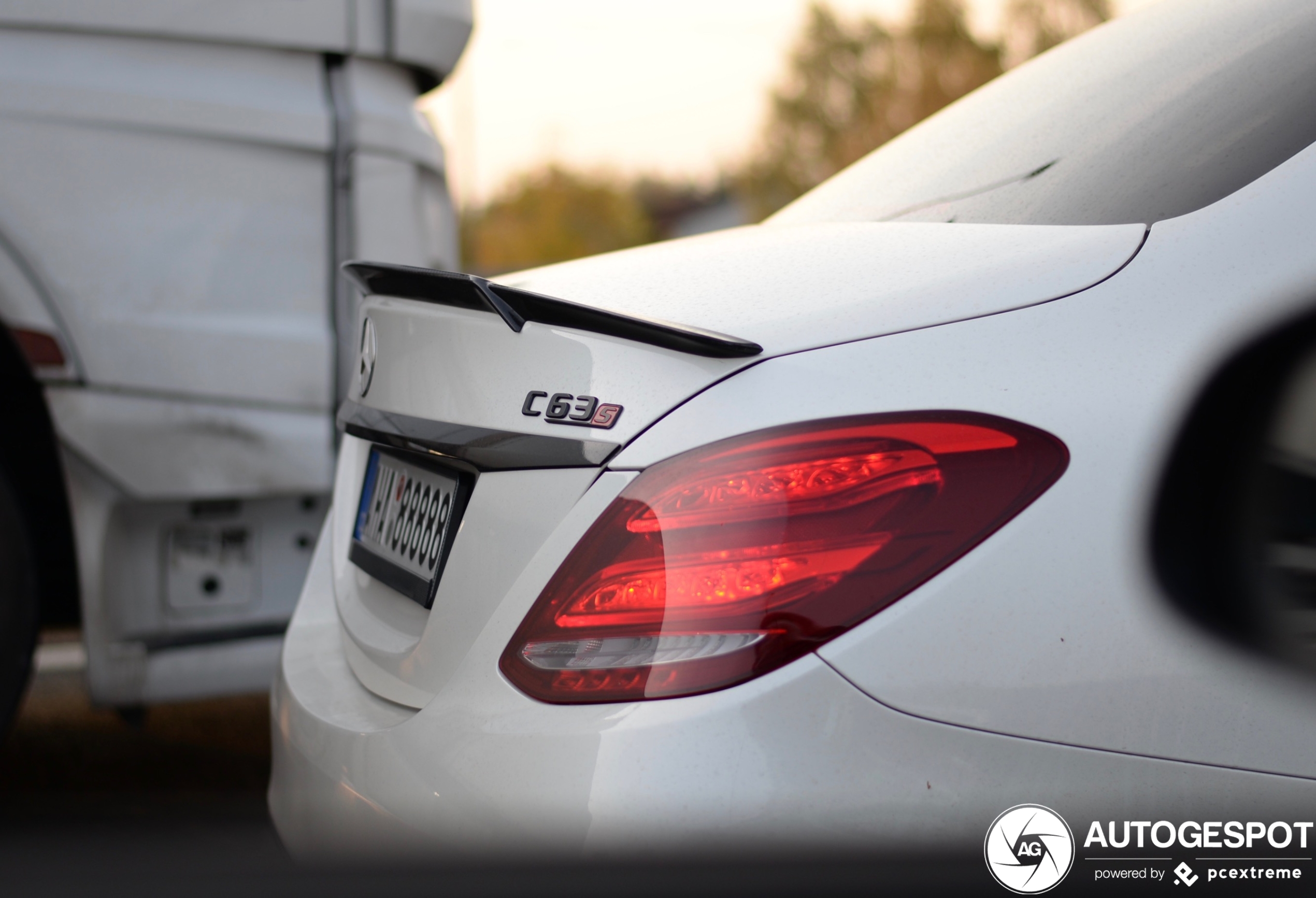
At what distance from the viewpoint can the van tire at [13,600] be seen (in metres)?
2.27

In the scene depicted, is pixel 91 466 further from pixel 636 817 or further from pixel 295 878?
pixel 636 817

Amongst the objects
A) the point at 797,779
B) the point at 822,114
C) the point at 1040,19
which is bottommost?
the point at 822,114

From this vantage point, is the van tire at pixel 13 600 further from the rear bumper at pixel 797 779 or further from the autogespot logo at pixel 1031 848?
the autogespot logo at pixel 1031 848

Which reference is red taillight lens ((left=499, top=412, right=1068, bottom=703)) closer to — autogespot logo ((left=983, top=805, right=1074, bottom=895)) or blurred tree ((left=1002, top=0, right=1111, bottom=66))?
autogespot logo ((left=983, top=805, right=1074, bottom=895))

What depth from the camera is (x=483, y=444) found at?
1242mm

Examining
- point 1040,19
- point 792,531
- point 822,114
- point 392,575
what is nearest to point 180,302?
point 392,575

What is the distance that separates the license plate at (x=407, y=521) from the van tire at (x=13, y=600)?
0.95 meters

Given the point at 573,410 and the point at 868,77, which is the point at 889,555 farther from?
the point at 868,77

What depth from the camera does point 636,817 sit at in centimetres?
104

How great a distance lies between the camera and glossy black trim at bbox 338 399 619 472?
3.74 ft

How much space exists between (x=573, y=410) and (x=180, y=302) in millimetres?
1628

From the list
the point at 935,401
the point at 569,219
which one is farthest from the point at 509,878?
the point at 569,219

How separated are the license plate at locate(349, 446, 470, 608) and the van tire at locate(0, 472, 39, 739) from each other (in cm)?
95

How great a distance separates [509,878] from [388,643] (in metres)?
0.50
